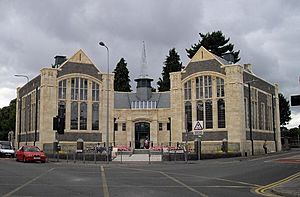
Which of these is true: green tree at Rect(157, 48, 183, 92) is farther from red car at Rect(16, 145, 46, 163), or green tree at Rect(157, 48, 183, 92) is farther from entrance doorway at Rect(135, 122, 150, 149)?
red car at Rect(16, 145, 46, 163)

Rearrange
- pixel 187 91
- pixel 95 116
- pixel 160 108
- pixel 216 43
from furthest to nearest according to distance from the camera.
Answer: pixel 216 43 < pixel 160 108 < pixel 95 116 < pixel 187 91

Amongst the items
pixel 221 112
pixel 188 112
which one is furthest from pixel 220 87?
pixel 188 112

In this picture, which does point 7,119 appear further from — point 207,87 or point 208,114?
point 208,114

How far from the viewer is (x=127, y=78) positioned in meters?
86.9

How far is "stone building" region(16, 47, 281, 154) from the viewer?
5259cm


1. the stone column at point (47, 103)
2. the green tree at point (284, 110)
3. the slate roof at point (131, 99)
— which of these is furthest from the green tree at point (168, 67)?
the stone column at point (47, 103)

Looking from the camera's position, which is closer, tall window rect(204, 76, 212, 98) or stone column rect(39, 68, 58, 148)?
stone column rect(39, 68, 58, 148)

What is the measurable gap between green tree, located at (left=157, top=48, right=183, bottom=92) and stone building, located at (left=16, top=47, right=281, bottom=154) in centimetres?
2250

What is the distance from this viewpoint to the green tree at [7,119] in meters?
88.5

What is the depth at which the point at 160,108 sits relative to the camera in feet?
200

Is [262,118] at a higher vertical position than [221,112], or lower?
lower

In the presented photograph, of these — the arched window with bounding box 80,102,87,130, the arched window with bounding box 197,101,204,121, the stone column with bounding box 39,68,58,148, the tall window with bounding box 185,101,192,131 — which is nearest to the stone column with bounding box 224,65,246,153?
the arched window with bounding box 197,101,204,121

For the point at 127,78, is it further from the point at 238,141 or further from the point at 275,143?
the point at 238,141

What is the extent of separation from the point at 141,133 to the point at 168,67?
1180 inches
